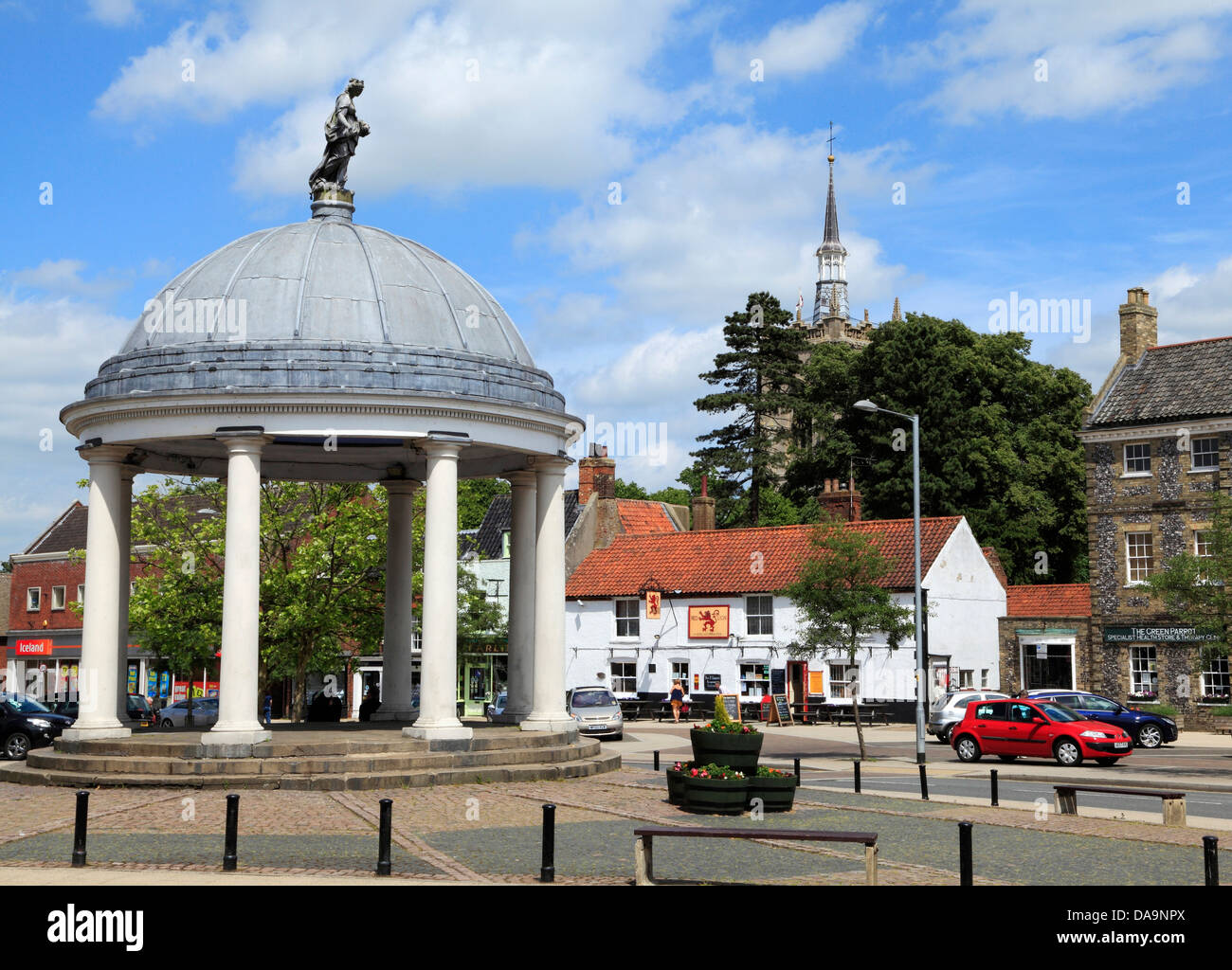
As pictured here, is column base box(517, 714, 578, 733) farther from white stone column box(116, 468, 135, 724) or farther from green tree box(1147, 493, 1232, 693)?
green tree box(1147, 493, 1232, 693)

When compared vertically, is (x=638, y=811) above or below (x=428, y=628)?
below

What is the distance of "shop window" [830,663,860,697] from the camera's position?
5453 centimetres

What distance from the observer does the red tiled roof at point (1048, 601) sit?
61531mm

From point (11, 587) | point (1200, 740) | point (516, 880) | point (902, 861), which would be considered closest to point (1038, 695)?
point (1200, 740)

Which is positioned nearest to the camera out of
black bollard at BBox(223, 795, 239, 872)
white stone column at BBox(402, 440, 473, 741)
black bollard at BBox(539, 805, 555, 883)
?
black bollard at BBox(539, 805, 555, 883)

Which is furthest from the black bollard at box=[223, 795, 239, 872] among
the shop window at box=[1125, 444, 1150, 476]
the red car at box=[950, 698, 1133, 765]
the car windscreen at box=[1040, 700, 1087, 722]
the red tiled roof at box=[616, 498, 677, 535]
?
the red tiled roof at box=[616, 498, 677, 535]

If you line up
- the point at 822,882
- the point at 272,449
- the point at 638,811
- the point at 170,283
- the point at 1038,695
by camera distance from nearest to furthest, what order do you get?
the point at 822,882, the point at 638,811, the point at 170,283, the point at 272,449, the point at 1038,695

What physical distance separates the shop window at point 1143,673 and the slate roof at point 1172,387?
28.6 feet

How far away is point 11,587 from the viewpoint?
226 feet

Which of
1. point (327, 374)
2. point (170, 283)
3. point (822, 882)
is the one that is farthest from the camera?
point (170, 283)

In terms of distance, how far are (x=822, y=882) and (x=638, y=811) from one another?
658 centimetres

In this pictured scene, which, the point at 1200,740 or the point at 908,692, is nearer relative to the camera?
the point at 1200,740

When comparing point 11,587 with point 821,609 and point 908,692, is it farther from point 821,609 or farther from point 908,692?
point 821,609

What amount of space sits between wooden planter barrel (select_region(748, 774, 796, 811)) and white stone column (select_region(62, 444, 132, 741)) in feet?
37.4
